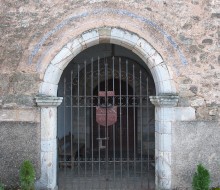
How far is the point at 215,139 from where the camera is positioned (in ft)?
15.8

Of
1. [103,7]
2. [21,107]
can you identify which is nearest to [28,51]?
[21,107]

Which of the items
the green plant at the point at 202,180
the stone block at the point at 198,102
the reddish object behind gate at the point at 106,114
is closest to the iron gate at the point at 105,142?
the reddish object behind gate at the point at 106,114

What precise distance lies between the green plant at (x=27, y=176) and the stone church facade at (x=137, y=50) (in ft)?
1.01

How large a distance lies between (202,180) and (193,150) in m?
0.52

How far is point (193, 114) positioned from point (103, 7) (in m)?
2.11

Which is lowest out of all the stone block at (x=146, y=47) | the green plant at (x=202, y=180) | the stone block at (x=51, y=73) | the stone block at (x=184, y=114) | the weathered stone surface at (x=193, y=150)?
the green plant at (x=202, y=180)

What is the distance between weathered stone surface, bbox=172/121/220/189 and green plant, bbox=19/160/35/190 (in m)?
2.06

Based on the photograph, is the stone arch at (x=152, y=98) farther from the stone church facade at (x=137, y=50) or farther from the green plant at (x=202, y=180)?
the green plant at (x=202, y=180)

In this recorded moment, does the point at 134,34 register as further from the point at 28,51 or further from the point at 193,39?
the point at 28,51

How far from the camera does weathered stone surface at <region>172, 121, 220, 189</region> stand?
187 inches

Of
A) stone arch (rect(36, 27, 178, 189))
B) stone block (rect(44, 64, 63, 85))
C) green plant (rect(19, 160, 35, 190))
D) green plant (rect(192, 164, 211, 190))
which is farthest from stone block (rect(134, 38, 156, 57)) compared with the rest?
green plant (rect(19, 160, 35, 190))

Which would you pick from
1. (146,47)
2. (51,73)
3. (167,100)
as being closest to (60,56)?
(51,73)

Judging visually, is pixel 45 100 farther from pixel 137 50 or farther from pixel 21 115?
pixel 137 50

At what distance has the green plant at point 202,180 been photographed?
4379 millimetres
